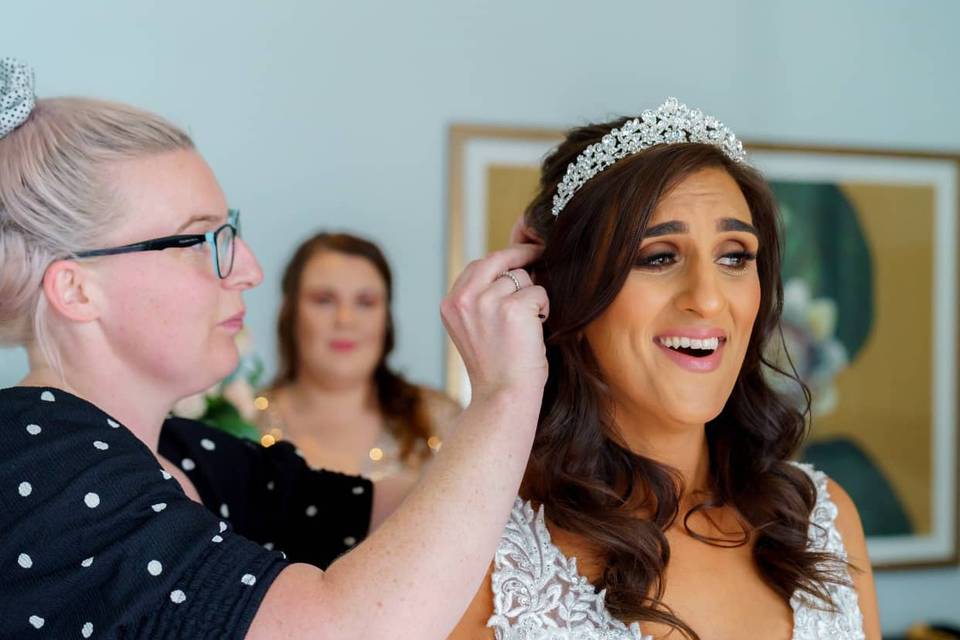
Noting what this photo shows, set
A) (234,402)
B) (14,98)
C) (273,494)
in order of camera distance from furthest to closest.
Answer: (234,402) < (273,494) < (14,98)

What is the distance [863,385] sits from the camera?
3666mm

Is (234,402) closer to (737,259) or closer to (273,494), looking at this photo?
(273,494)

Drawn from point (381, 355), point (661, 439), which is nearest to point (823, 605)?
point (661, 439)

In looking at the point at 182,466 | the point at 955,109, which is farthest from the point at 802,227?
the point at 182,466

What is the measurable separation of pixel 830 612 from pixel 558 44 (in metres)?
2.32

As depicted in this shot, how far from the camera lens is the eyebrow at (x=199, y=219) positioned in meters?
1.42

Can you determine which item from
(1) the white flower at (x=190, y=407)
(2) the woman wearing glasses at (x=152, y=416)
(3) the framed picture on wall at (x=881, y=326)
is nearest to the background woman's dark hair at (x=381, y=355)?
(1) the white flower at (x=190, y=407)

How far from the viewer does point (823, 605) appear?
1.52 meters

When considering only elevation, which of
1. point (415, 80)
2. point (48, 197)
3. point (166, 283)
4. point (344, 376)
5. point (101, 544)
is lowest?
point (344, 376)

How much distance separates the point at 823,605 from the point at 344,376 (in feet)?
6.63

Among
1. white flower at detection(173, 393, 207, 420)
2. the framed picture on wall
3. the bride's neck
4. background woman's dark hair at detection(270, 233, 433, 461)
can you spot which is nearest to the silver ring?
the bride's neck

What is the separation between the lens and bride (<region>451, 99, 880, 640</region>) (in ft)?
4.66

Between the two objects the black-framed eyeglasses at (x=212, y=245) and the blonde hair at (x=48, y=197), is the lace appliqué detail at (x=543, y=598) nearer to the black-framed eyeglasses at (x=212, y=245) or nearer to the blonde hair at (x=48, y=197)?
the black-framed eyeglasses at (x=212, y=245)

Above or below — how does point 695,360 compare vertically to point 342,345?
above
